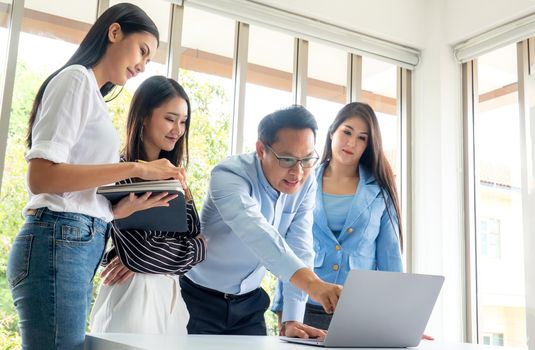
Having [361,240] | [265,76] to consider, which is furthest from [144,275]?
[265,76]

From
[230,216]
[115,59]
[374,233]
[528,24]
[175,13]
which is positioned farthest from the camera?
[528,24]

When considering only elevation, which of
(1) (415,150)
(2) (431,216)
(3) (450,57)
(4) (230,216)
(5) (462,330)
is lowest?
(5) (462,330)

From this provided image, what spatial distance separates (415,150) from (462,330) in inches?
43.8

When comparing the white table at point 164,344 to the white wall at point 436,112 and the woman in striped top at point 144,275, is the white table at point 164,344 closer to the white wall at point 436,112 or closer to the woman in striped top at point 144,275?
the woman in striped top at point 144,275

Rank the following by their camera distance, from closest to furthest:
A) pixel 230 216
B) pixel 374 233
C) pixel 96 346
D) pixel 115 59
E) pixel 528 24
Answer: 1. pixel 96 346
2. pixel 115 59
3. pixel 230 216
4. pixel 374 233
5. pixel 528 24

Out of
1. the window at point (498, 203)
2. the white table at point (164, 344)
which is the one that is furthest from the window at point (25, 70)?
the window at point (498, 203)

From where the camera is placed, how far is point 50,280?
1173mm

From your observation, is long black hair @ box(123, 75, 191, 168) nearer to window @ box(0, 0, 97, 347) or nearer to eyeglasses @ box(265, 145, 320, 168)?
eyeglasses @ box(265, 145, 320, 168)

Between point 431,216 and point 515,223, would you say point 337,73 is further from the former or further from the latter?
point 515,223

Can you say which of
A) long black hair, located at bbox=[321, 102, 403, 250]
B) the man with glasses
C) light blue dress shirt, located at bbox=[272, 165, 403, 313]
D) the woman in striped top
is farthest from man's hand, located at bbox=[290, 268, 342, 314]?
long black hair, located at bbox=[321, 102, 403, 250]

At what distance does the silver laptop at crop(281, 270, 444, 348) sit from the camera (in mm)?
1149

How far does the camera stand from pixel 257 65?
3291mm

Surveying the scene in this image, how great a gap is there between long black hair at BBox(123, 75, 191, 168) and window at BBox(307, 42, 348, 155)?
1.49m

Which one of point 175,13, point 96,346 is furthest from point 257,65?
point 96,346
